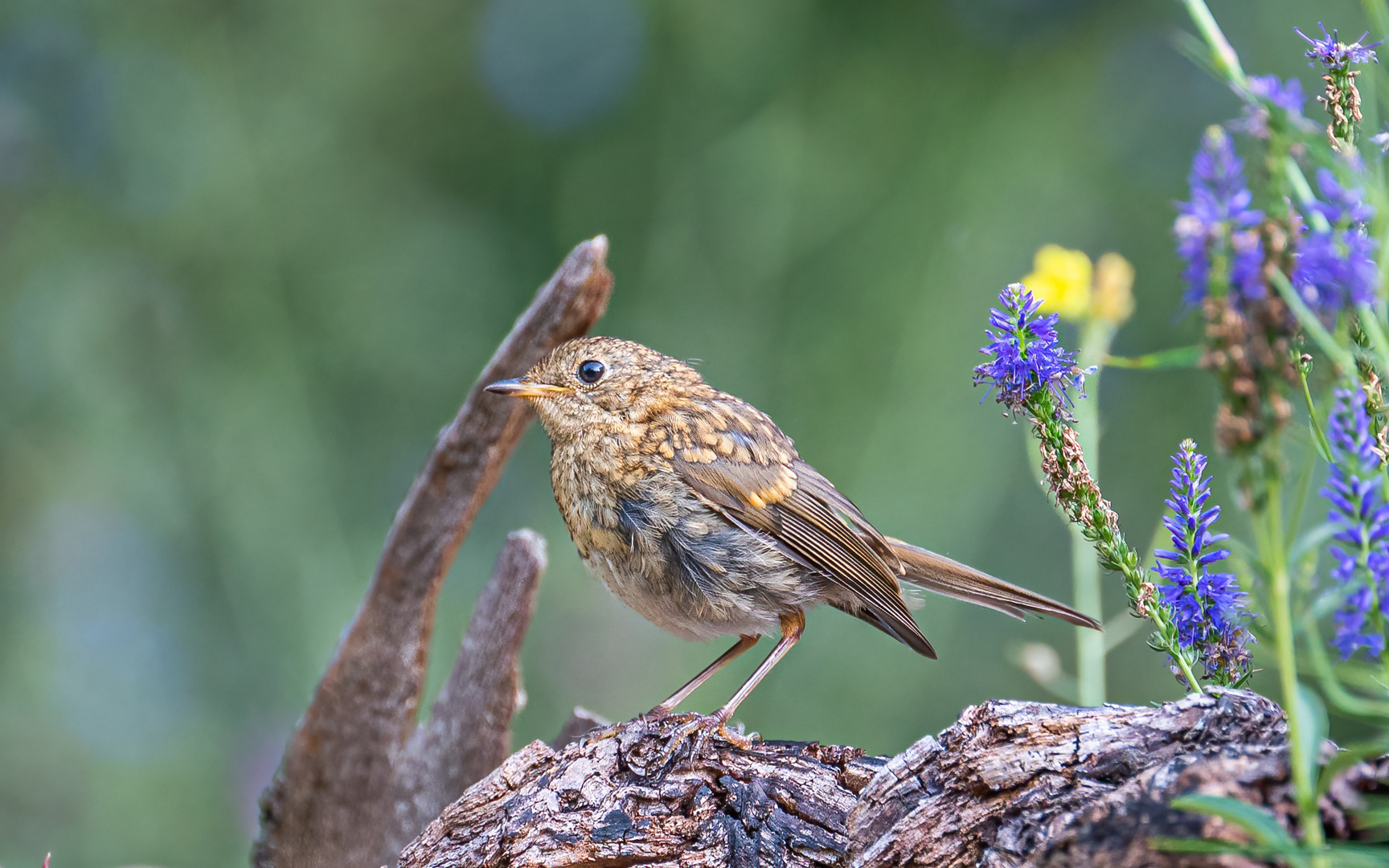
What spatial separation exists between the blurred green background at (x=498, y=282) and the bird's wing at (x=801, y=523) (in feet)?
5.55

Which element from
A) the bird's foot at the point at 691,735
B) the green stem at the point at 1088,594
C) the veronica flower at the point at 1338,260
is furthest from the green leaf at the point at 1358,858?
the bird's foot at the point at 691,735

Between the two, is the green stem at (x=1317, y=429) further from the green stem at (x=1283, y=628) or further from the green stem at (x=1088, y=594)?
the green stem at (x=1088, y=594)

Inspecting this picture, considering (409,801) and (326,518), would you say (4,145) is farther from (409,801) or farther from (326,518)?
(409,801)

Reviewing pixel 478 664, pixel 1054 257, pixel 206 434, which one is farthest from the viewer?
pixel 206 434

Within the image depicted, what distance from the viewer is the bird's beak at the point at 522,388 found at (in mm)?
2645

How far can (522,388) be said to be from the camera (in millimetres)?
2682

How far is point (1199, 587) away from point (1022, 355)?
402mm

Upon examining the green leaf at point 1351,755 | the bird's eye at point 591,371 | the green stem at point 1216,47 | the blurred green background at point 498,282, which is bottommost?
the green leaf at point 1351,755

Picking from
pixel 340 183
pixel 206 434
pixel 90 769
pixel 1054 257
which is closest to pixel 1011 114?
pixel 1054 257

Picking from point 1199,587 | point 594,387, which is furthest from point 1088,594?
point 594,387

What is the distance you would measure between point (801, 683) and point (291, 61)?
3.26m

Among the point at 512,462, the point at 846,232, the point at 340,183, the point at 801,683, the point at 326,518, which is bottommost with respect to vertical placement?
the point at 801,683

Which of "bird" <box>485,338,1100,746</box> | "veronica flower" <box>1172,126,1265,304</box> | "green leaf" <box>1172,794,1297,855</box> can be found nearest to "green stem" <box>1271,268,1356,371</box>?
"veronica flower" <box>1172,126,1265,304</box>

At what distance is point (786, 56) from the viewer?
470cm
